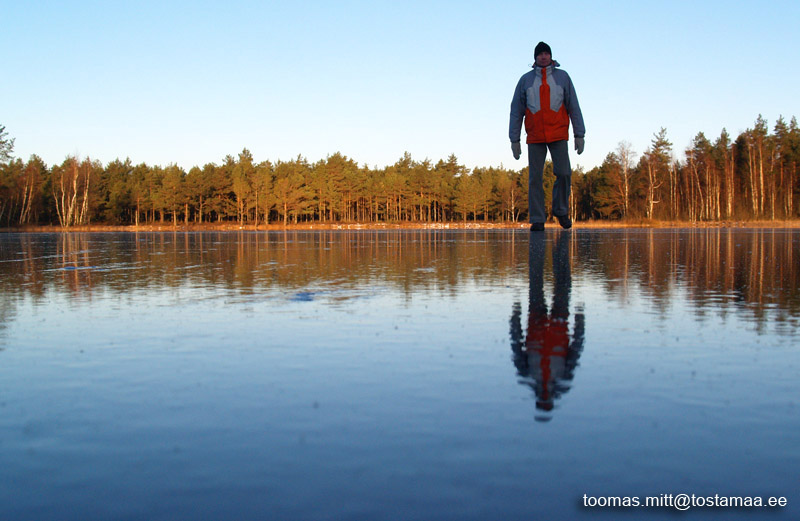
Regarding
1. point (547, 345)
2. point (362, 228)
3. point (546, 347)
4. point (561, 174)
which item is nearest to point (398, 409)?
point (546, 347)

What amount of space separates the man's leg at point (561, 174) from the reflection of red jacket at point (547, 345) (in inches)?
115

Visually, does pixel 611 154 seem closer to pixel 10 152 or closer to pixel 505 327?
pixel 10 152

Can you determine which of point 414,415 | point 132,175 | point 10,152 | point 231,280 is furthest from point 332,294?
point 132,175

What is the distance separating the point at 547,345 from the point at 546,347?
0.11 m

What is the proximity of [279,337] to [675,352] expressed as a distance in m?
4.02

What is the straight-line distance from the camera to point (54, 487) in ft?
11.2

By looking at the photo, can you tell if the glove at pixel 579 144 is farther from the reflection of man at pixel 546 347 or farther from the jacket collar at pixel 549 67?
the reflection of man at pixel 546 347

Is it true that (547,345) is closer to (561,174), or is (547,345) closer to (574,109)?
(561,174)

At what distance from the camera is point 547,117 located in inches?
428

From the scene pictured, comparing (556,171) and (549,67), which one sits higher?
(549,67)

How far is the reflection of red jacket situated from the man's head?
4.15m

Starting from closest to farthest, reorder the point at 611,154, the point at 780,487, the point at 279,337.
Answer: the point at 780,487 → the point at 279,337 → the point at 611,154

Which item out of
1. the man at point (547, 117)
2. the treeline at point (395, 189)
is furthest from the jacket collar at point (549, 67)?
the treeline at point (395, 189)

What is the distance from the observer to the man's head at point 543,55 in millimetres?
10617
